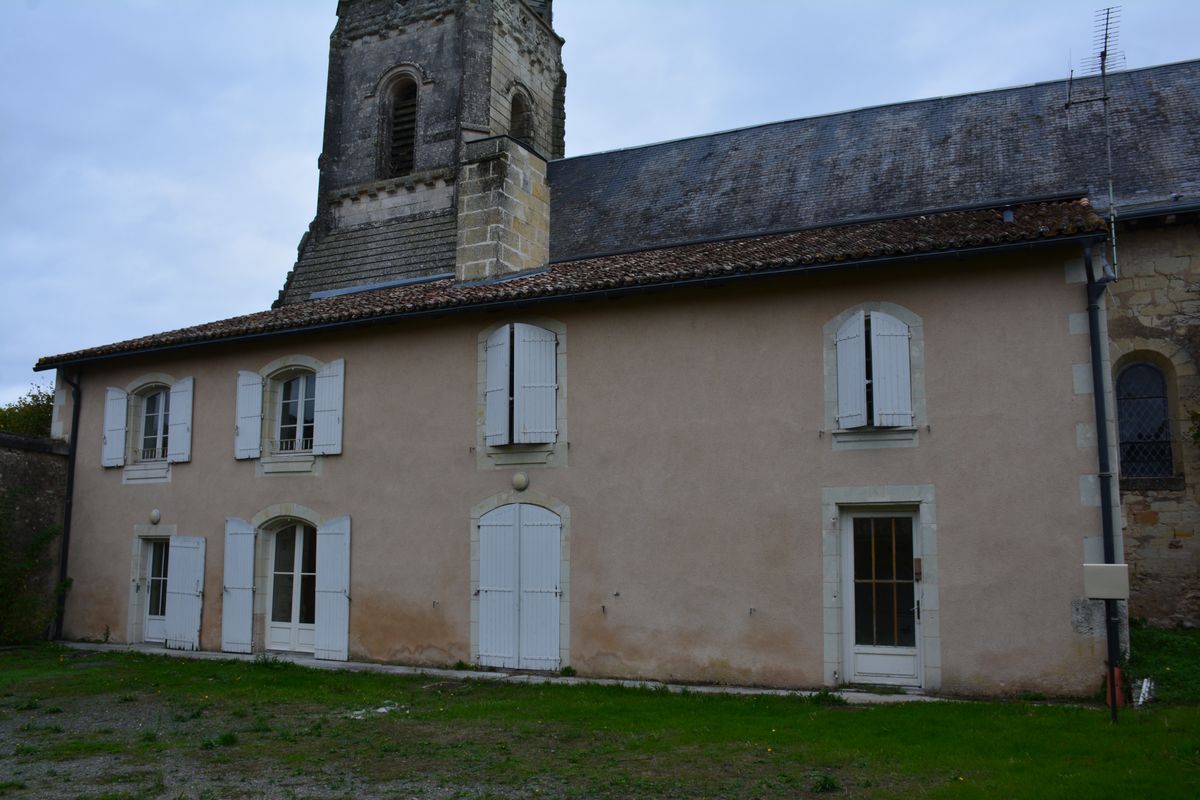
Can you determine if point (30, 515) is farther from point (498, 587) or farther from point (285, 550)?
point (498, 587)

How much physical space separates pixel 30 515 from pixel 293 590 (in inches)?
164

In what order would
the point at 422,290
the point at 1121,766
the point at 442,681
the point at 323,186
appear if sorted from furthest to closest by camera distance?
the point at 323,186
the point at 422,290
the point at 442,681
the point at 1121,766

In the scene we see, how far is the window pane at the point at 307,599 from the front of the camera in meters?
12.3

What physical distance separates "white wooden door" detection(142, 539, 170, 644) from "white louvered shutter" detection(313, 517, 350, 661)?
281 centimetres

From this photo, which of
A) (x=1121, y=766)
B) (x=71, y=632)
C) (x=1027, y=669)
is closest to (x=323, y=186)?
(x=71, y=632)

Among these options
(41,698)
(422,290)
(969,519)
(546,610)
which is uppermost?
(422,290)

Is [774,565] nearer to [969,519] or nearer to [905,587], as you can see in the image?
[905,587]

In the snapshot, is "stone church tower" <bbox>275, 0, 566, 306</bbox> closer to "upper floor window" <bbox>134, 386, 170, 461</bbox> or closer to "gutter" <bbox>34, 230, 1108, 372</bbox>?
"upper floor window" <bbox>134, 386, 170, 461</bbox>

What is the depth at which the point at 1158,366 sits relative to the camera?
472 inches

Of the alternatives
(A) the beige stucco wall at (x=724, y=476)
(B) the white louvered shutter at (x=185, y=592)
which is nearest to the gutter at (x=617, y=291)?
(A) the beige stucco wall at (x=724, y=476)

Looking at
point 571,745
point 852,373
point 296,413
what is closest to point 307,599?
point 296,413

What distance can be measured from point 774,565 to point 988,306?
9.84 feet

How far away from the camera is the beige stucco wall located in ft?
28.8

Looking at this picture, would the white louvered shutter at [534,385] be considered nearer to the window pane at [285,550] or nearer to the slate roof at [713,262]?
the slate roof at [713,262]
